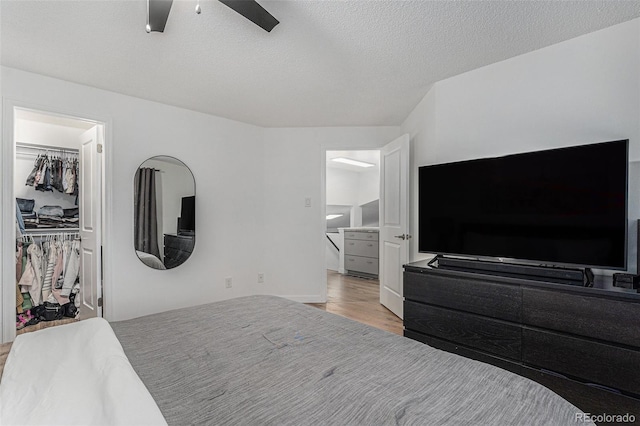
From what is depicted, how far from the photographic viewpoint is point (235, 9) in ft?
4.89

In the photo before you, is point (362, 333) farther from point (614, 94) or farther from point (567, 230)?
point (614, 94)

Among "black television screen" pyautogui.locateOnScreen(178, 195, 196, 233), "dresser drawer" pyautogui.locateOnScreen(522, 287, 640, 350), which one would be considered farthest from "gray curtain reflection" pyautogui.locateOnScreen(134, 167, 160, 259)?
"dresser drawer" pyautogui.locateOnScreen(522, 287, 640, 350)

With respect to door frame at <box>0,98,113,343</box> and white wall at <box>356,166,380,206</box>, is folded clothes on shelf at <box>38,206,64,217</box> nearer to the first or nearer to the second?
door frame at <box>0,98,113,343</box>

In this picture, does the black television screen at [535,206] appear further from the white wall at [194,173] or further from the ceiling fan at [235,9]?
the white wall at [194,173]

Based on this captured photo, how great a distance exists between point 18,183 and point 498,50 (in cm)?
470

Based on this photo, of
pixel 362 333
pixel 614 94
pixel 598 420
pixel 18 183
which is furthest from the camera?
pixel 18 183

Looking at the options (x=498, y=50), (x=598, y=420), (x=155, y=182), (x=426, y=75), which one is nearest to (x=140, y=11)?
(x=155, y=182)

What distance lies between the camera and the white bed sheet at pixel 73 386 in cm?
74

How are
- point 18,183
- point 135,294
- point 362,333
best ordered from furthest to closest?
point 18,183, point 135,294, point 362,333

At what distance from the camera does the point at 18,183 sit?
11.0 ft

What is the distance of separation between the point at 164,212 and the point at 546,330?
3.26 m

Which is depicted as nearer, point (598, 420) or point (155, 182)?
point (598, 420)

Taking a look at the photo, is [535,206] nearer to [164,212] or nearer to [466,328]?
[466,328]

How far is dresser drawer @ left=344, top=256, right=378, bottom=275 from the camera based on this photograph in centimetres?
558
